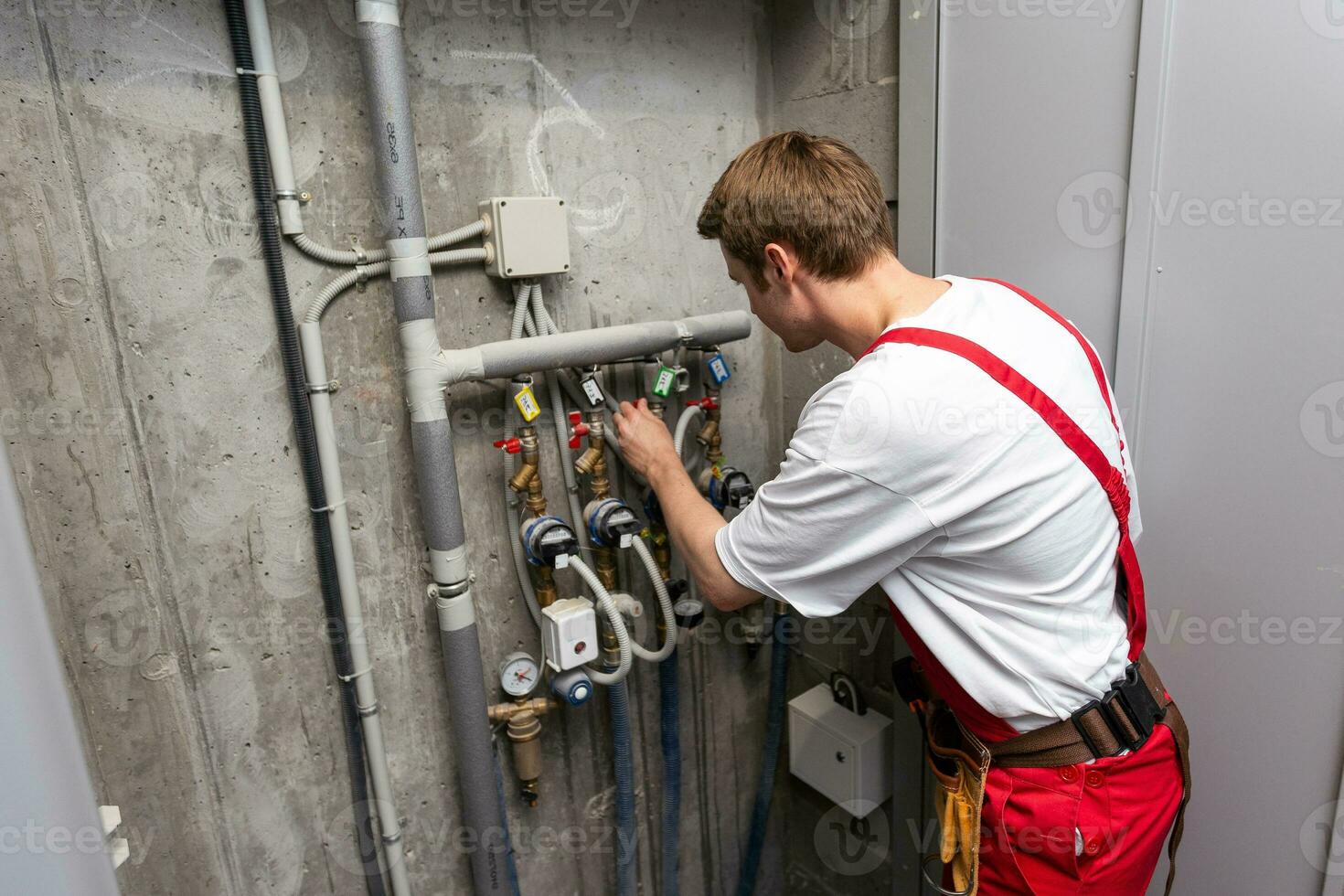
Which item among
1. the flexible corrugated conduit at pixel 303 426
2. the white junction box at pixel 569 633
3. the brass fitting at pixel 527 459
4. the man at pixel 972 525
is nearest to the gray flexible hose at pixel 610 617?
the white junction box at pixel 569 633

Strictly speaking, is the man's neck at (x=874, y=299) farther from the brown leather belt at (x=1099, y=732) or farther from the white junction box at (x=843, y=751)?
the white junction box at (x=843, y=751)

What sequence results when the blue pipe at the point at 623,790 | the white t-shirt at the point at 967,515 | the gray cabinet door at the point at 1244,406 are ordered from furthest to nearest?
the blue pipe at the point at 623,790, the gray cabinet door at the point at 1244,406, the white t-shirt at the point at 967,515

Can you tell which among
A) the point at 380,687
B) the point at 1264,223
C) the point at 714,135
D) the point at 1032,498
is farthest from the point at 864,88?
the point at 380,687

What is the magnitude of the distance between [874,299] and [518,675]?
816mm

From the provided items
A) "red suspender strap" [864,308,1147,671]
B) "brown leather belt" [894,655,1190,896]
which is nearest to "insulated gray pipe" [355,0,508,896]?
"red suspender strap" [864,308,1147,671]

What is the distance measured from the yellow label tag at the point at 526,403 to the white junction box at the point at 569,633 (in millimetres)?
312

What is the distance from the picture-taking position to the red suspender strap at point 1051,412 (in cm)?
88

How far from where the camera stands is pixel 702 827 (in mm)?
1789

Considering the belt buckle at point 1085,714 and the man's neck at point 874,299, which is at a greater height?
the man's neck at point 874,299

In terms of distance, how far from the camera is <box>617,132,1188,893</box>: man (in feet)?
2.87

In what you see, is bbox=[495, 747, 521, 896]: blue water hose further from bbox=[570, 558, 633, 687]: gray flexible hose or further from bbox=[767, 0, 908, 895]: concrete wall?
bbox=[767, 0, 908, 895]: concrete wall

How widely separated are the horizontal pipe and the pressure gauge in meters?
0.47

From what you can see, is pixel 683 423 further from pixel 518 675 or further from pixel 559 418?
pixel 518 675

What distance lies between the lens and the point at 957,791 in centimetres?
109
